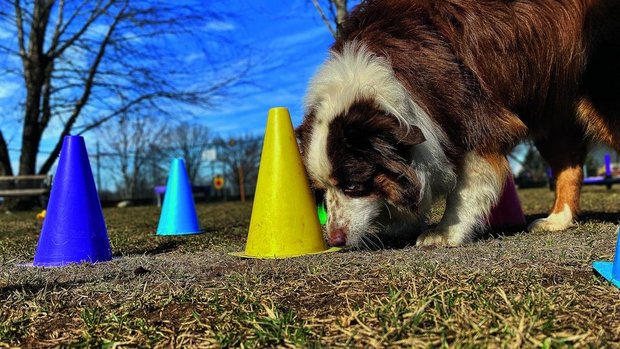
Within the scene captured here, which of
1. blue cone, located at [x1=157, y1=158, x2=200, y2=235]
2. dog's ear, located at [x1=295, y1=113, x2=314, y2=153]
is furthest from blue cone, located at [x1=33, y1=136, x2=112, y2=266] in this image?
blue cone, located at [x1=157, y1=158, x2=200, y2=235]

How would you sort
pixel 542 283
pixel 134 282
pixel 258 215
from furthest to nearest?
pixel 258 215
pixel 134 282
pixel 542 283

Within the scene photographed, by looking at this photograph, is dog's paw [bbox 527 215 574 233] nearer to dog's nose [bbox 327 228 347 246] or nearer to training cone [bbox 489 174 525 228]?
training cone [bbox 489 174 525 228]

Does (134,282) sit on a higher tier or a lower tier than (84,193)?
lower

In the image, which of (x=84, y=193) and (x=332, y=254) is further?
(x=84, y=193)

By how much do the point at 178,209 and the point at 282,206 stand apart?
2.87 meters

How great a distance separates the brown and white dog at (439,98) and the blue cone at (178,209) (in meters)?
2.51

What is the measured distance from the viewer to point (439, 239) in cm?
353

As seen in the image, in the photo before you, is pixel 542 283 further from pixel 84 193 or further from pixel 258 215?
pixel 84 193

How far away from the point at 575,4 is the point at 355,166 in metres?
1.96

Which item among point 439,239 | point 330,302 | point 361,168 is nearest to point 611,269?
point 330,302

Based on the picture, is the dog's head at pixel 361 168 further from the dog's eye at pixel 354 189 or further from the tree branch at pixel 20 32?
the tree branch at pixel 20 32

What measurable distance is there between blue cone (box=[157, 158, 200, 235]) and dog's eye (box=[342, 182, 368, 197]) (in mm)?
2681

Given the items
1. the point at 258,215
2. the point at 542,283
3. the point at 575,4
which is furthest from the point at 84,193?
the point at 575,4

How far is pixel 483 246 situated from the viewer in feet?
10.8
